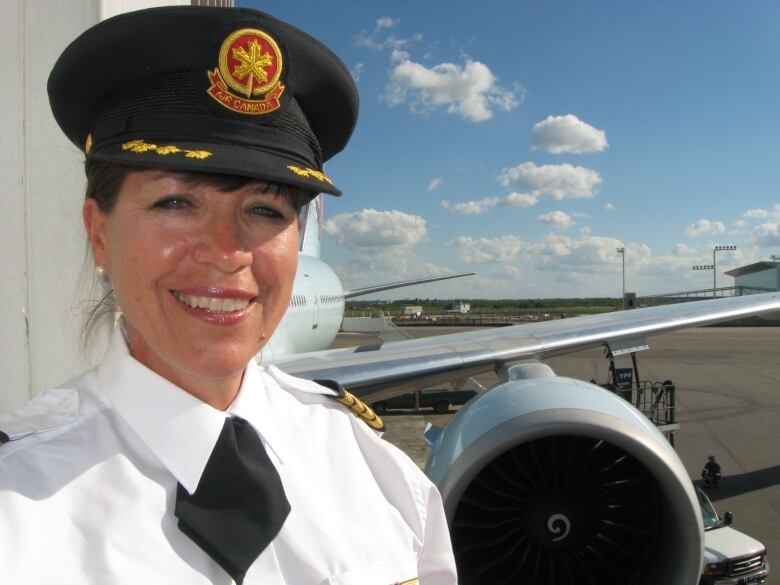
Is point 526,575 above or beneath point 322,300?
beneath

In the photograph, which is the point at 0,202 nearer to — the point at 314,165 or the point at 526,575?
the point at 314,165

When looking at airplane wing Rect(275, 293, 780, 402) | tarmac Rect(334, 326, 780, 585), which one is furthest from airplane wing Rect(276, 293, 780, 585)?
tarmac Rect(334, 326, 780, 585)

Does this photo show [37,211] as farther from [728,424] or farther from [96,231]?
[728,424]

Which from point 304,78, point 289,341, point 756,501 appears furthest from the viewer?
point 289,341

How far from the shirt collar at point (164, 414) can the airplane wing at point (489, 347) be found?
2.79 metres

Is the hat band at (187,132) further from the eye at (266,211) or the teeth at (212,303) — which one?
the teeth at (212,303)

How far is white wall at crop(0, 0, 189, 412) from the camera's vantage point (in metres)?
1.94

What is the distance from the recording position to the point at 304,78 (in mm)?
1426

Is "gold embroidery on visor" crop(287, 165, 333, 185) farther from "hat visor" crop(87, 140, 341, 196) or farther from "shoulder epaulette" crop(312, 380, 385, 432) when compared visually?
"shoulder epaulette" crop(312, 380, 385, 432)

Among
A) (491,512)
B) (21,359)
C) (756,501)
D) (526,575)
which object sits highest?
(21,359)

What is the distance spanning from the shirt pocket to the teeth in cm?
60

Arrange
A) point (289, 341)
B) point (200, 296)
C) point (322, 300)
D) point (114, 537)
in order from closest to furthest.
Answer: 1. point (114, 537)
2. point (200, 296)
3. point (289, 341)
4. point (322, 300)

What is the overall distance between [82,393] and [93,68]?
2.27 feet

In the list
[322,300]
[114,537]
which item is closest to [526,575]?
[114,537]
